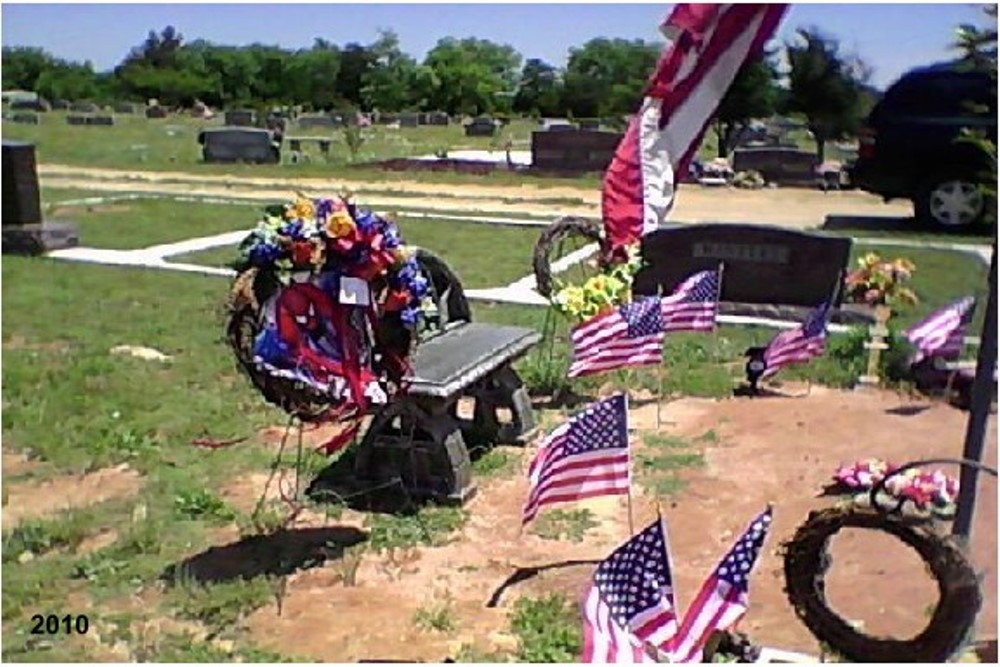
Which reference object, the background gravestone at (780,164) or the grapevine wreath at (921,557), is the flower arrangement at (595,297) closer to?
the grapevine wreath at (921,557)

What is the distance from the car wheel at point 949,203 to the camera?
→ 15492 mm

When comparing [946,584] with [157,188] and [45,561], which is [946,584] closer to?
[45,561]

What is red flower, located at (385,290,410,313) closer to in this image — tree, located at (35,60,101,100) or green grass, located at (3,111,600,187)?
green grass, located at (3,111,600,187)

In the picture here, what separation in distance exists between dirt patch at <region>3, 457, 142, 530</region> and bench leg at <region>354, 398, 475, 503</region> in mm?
1218

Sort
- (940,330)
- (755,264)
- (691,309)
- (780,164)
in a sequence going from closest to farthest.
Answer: (940,330) → (691,309) → (755,264) → (780,164)

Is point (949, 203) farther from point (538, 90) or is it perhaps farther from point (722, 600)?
point (538, 90)

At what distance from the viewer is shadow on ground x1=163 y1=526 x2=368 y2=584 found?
16.3 feet

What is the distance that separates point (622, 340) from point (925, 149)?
10367 millimetres

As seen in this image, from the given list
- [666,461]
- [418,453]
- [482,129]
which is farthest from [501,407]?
[482,129]

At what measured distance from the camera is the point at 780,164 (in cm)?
2403

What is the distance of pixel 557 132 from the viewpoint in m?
25.9

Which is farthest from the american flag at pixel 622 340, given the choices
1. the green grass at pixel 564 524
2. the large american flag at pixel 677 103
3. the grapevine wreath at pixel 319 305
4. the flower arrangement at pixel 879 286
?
the flower arrangement at pixel 879 286

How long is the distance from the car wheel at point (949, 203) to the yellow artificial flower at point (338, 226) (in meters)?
12.3

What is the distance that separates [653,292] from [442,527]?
5509mm
